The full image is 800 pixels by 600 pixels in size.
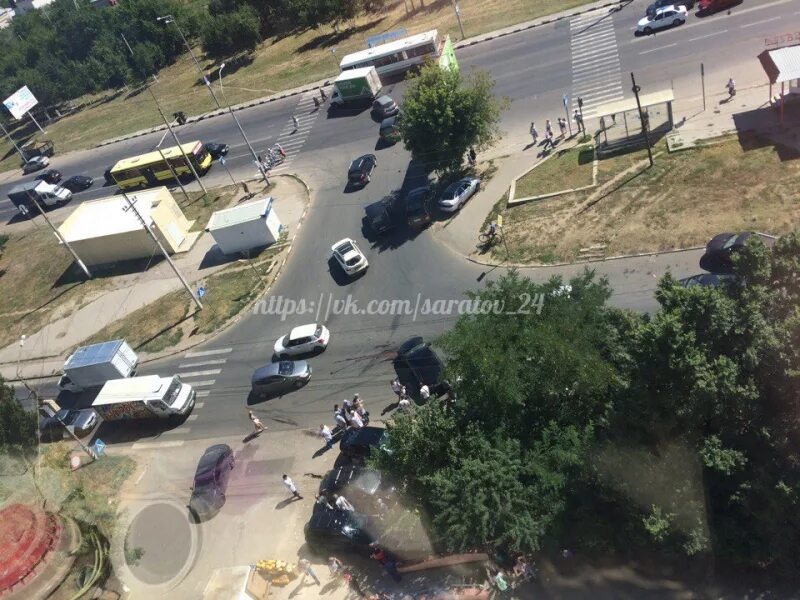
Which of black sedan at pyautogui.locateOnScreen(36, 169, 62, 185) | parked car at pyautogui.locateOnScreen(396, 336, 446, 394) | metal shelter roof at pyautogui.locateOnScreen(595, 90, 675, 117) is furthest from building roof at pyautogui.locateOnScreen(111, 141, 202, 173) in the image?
metal shelter roof at pyautogui.locateOnScreen(595, 90, 675, 117)

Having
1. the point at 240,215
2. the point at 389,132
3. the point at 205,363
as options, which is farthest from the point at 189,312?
the point at 389,132

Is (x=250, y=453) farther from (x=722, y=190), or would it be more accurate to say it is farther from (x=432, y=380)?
(x=722, y=190)

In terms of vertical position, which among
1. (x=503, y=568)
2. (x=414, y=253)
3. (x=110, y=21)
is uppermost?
(x=110, y=21)

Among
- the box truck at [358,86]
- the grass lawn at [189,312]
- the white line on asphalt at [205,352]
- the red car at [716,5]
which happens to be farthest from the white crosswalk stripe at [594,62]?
the white line on asphalt at [205,352]

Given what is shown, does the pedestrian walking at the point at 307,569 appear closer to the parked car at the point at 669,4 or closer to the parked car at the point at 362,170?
the parked car at the point at 362,170

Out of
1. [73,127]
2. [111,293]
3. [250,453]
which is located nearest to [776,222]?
[250,453]

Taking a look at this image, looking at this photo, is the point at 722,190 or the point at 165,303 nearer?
the point at 722,190
